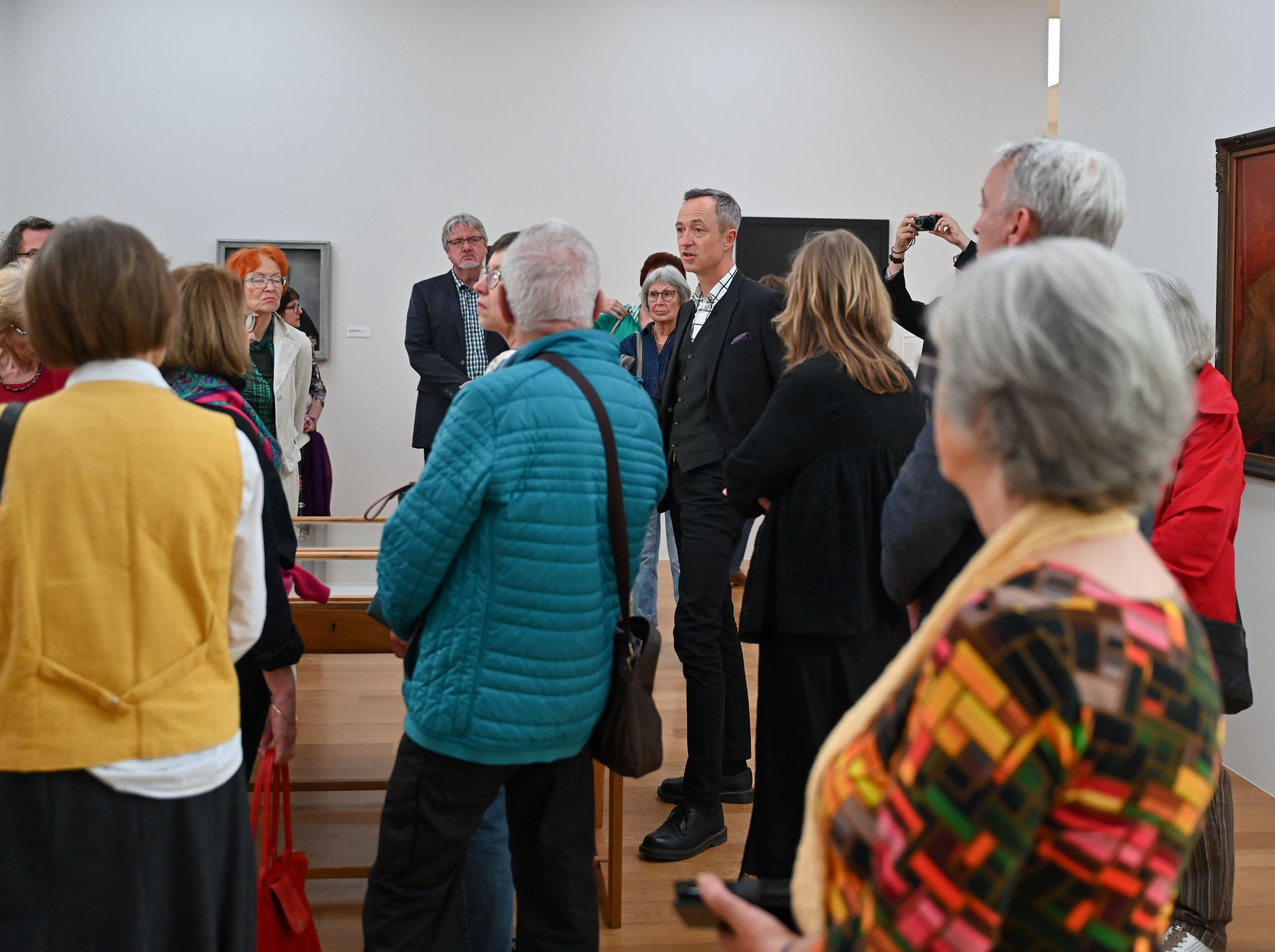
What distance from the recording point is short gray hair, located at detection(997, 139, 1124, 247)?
176cm

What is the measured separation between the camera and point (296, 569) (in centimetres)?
268

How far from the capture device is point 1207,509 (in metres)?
2.91

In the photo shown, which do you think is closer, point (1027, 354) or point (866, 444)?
point (1027, 354)

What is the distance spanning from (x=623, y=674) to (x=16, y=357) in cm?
160

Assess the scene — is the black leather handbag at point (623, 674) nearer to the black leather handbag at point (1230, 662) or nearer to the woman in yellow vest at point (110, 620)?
the woman in yellow vest at point (110, 620)

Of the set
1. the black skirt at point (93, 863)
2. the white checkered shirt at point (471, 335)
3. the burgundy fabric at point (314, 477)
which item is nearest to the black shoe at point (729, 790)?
the black skirt at point (93, 863)

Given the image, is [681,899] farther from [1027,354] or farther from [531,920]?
[531,920]

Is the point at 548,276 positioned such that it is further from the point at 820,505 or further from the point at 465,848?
the point at 465,848

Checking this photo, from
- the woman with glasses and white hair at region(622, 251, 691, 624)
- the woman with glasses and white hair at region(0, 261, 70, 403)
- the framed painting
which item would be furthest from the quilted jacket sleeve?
the framed painting

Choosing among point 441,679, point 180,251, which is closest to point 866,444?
point 441,679

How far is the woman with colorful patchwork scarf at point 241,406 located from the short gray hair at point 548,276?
576 mm

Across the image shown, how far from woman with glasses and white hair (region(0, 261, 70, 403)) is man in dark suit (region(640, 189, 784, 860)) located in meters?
1.86

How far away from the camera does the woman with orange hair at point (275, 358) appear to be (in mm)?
4348

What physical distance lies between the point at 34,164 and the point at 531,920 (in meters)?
7.73
